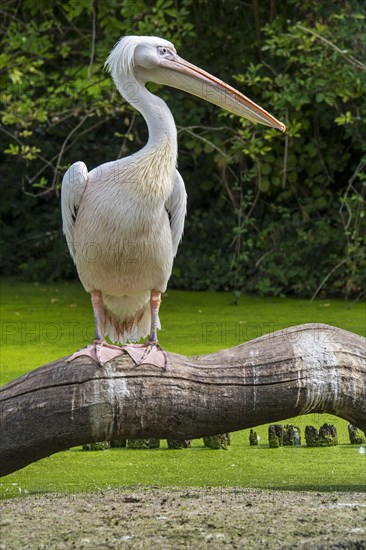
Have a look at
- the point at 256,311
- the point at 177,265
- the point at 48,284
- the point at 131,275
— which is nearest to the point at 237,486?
the point at 131,275

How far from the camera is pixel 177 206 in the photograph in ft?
16.1

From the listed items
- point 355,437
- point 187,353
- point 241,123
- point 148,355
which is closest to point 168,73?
point 148,355

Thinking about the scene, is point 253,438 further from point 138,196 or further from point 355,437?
point 138,196

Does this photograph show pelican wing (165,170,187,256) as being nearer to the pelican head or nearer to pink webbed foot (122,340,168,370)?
the pelican head

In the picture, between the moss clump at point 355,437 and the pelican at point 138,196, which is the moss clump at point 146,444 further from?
the moss clump at point 355,437

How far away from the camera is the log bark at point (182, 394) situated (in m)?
4.11

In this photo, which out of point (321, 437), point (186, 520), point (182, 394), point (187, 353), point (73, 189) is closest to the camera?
point (186, 520)

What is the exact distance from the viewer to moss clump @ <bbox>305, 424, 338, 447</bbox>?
5.45 meters

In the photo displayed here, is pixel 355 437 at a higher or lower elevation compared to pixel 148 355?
lower

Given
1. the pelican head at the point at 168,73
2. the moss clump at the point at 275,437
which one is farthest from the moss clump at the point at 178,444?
the pelican head at the point at 168,73

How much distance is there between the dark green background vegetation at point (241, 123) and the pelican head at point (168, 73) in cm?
432

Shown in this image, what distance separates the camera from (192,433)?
4234 mm

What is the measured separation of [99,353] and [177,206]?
1015mm

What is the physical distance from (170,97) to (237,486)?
639 centimetres
